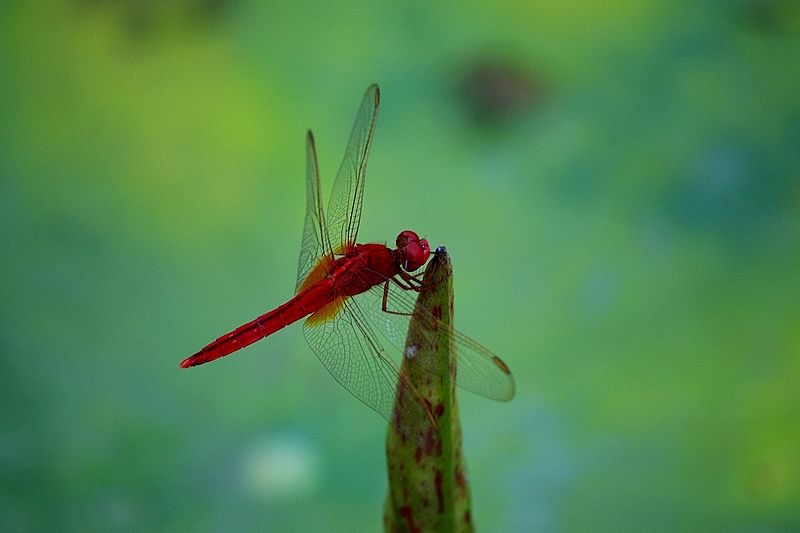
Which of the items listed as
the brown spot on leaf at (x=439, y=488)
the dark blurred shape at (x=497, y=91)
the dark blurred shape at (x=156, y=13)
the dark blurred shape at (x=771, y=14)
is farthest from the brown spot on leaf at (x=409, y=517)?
the dark blurred shape at (x=771, y=14)

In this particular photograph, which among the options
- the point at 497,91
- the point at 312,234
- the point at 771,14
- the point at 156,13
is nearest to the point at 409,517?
the point at 312,234

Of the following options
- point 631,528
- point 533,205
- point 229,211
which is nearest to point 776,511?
point 631,528

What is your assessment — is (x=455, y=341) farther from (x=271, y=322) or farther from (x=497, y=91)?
(x=497, y=91)

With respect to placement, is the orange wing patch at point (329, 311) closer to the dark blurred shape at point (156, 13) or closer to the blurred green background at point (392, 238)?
the blurred green background at point (392, 238)

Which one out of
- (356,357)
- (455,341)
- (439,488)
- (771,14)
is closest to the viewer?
(439,488)

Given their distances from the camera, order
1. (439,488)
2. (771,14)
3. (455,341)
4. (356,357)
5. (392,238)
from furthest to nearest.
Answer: (771,14), (392,238), (356,357), (455,341), (439,488)

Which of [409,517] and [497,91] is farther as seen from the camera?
[497,91]

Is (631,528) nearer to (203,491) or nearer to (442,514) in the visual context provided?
(442,514)
